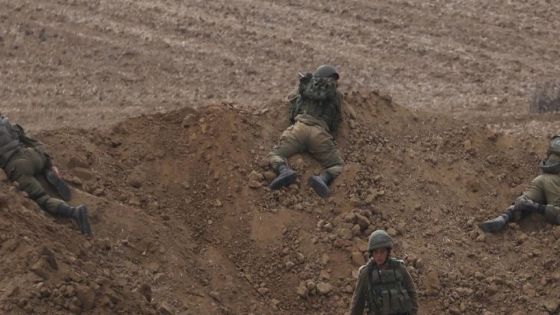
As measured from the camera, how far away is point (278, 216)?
31.2 ft

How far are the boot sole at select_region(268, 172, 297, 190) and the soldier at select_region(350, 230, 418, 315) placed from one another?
2.73m

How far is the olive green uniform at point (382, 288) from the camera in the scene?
7086 mm

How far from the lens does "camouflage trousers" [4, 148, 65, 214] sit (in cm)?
842

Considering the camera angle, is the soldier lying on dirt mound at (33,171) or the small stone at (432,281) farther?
the small stone at (432,281)

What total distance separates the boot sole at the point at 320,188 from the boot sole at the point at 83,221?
2643 mm

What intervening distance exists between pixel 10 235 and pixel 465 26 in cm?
1323

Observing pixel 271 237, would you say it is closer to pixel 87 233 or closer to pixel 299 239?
pixel 299 239

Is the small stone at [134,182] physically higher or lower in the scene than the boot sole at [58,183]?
lower

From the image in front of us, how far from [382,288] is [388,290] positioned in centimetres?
5

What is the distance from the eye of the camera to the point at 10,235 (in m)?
7.09

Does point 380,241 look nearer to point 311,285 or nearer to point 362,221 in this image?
point 311,285

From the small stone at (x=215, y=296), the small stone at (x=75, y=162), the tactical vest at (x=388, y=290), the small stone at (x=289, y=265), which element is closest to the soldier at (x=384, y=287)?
the tactical vest at (x=388, y=290)

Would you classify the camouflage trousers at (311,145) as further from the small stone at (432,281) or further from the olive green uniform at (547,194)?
the olive green uniform at (547,194)

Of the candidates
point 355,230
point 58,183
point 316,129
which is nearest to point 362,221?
point 355,230
